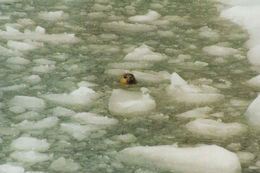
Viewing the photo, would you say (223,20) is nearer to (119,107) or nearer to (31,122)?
(119,107)

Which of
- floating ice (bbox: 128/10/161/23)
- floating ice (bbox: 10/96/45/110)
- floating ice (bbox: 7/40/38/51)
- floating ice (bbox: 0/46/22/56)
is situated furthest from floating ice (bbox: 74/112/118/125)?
floating ice (bbox: 128/10/161/23)

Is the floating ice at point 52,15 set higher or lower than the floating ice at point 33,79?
higher

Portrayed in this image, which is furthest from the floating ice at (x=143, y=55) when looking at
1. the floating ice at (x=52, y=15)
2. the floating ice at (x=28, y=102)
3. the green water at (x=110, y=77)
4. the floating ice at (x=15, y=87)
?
the floating ice at (x=52, y=15)

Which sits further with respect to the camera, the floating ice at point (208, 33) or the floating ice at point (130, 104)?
the floating ice at point (208, 33)

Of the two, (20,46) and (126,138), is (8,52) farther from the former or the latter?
(126,138)

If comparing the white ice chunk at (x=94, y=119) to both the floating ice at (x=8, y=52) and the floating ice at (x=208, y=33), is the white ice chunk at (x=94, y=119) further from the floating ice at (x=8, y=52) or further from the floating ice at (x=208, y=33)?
the floating ice at (x=208, y=33)

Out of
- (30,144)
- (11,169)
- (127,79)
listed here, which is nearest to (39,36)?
(127,79)
